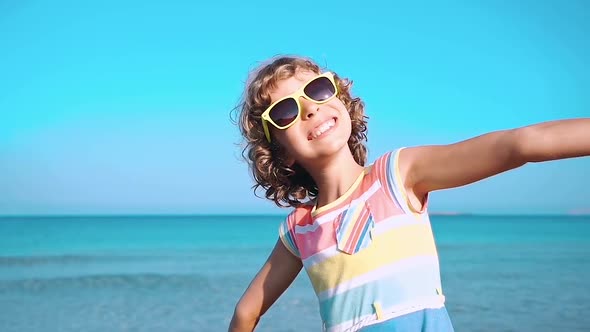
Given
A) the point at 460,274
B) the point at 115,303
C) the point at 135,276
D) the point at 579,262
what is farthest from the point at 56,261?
the point at 579,262

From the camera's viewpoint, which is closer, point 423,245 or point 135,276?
point 423,245

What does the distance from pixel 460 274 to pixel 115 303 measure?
18.7 ft

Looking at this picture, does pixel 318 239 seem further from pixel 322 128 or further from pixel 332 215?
pixel 322 128

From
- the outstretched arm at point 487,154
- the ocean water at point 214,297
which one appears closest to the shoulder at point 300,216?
the outstretched arm at point 487,154

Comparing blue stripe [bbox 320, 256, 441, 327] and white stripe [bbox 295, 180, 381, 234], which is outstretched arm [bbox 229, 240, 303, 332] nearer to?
white stripe [bbox 295, 180, 381, 234]

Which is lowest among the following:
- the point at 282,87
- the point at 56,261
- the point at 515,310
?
the point at 56,261

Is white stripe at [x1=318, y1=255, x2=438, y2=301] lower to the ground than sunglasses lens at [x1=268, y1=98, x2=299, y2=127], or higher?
lower

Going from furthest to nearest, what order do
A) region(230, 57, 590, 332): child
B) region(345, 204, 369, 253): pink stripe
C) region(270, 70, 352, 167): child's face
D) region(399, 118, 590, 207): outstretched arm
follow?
region(270, 70, 352, 167): child's face < region(345, 204, 369, 253): pink stripe < region(230, 57, 590, 332): child < region(399, 118, 590, 207): outstretched arm

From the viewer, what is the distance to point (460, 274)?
11766mm

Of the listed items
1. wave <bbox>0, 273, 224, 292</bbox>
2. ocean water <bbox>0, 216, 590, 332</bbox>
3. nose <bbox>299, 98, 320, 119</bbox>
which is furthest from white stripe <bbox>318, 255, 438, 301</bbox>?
wave <bbox>0, 273, 224, 292</bbox>

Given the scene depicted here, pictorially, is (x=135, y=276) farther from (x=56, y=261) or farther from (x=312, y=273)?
(x=312, y=273)

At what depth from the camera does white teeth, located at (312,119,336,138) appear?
241 cm

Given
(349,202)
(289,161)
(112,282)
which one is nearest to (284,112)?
(289,161)

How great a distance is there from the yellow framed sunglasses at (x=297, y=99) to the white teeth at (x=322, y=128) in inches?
3.0
